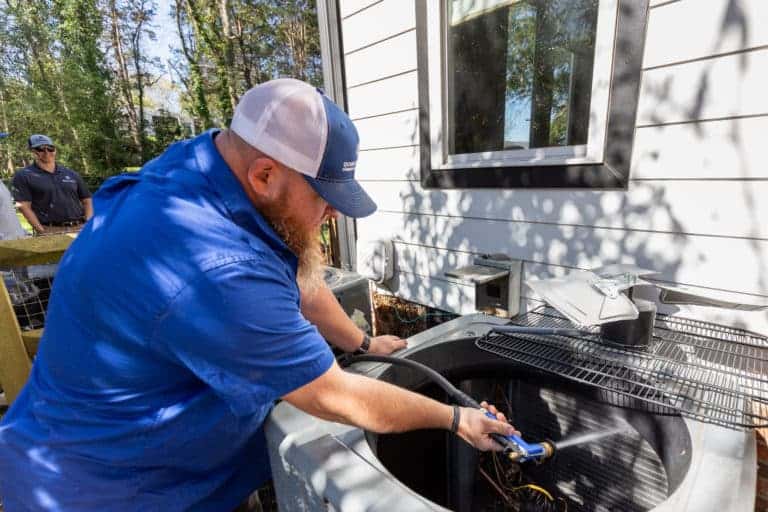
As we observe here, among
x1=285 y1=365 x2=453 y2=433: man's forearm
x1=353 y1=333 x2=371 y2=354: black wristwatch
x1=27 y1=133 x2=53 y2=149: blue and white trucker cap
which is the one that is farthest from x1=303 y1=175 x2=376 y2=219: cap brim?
x1=27 y1=133 x2=53 y2=149: blue and white trucker cap

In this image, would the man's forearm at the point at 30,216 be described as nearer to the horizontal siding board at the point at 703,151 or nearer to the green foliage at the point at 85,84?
the horizontal siding board at the point at 703,151

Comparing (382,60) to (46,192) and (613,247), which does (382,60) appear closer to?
(613,247)

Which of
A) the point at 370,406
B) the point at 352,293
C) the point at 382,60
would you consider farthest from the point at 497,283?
the point at 382,60

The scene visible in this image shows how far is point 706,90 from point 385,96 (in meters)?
1.74

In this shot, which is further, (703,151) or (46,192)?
(46,192)

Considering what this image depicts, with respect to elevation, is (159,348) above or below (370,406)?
above

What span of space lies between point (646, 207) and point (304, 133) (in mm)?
1485

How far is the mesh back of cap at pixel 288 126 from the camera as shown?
847 millimetres

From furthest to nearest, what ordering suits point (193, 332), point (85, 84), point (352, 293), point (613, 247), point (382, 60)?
point (85, 84), point (382, 60), point (352, 293), point (613, 247), point (193, 332)

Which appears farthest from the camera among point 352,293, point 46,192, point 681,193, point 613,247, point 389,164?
point 46,192

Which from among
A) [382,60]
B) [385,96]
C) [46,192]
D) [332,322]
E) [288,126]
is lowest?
[332,322]

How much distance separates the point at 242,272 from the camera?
2.42 ft

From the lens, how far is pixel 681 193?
4.92 feet

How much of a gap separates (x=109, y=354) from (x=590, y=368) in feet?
3.85
